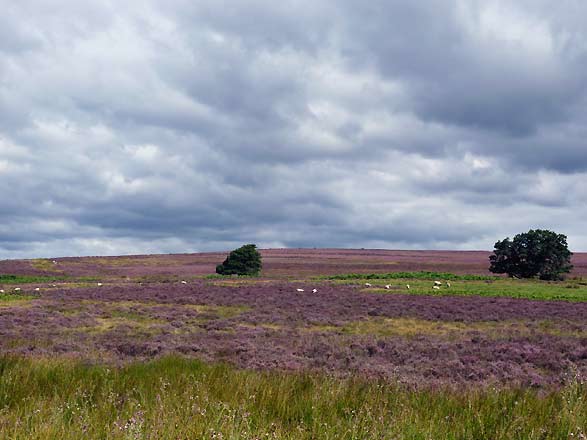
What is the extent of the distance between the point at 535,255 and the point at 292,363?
174ft

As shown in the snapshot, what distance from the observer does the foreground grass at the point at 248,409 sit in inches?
194

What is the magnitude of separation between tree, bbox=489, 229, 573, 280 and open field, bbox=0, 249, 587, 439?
22167 mm

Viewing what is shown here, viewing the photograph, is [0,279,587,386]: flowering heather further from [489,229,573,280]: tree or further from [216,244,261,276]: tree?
[489,229,573,280]: tree

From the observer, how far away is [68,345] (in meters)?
16.4

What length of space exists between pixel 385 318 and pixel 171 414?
21.4 metres

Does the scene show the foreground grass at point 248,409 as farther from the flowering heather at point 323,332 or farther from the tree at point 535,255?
the tree at point 535,255

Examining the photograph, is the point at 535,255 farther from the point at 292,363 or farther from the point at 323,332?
the point at 292,363

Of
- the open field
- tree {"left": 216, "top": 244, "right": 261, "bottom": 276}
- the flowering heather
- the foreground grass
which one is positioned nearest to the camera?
the foreground grass

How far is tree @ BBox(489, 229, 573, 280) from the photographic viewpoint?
5838 centimetres

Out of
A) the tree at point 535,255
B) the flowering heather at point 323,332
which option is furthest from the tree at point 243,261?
the tree at point 535,255

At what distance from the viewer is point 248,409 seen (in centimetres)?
618

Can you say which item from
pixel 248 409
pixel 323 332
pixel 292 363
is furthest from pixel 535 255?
pixel 248 409

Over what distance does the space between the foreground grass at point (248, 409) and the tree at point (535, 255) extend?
57.4 meters

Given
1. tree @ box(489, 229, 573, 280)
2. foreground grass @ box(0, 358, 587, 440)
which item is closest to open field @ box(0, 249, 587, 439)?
foreground grass @ box(0, 358, 587, 440)
